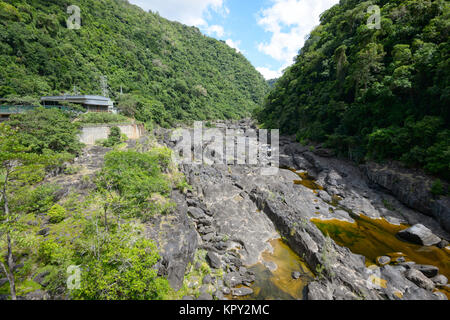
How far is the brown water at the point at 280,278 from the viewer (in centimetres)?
1025

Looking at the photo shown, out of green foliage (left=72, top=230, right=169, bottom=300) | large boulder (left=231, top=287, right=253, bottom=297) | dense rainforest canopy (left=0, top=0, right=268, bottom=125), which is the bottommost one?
large boulder (left=231, top=287, right=253, bottom=297)

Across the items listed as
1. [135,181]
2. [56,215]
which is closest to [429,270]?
[135,181]

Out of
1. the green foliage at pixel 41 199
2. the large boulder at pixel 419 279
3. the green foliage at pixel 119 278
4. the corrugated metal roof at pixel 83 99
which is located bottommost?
the large boulder at pixel 419 279

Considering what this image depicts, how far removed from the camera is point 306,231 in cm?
1387

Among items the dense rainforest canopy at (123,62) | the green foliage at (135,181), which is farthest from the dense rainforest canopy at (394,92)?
the dense rainforest canopy at (123,62)

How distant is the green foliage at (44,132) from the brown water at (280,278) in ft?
71.6

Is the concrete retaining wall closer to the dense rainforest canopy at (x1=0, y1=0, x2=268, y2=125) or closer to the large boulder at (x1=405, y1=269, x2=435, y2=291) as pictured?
the dense rainforest canopy at (x1=0, y1=0, x2=268, y2=125)

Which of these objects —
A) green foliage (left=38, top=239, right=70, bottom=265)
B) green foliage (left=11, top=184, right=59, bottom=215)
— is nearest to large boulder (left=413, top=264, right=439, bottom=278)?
green foliage (left=38, top=239, right=70, bottom=265)

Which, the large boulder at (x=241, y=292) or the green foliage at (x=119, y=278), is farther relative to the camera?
the large boulder at (x=241, y=292)

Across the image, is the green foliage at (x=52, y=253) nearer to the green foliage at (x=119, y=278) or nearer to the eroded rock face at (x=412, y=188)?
the green foliage at (x=119, y=278)

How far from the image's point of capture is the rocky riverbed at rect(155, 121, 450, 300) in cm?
1015

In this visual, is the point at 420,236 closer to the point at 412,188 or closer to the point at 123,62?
the point at 412,188

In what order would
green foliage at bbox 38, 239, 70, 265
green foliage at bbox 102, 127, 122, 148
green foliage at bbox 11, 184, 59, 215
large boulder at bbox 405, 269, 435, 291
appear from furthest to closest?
green foliage at bbox 102, 127, 122, 148, green foliage at bbox 11, 184, 59, 215, large boulder at bbox 405, 269, 435, 291, green foliage at bbox 38, 239, 70, 265

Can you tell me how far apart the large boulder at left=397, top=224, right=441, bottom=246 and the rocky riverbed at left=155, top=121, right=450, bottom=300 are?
0.06 meters
